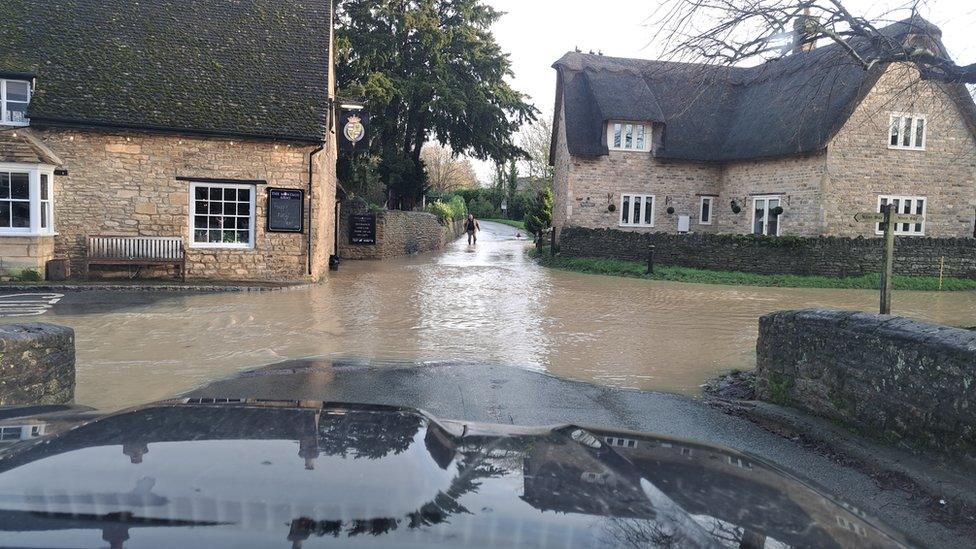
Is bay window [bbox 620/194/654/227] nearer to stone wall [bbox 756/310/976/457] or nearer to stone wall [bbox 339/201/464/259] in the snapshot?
stone wall [bbox 339/201/464/259]

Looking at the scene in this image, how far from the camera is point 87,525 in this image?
179cm

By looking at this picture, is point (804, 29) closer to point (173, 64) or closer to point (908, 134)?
point (173, 64)

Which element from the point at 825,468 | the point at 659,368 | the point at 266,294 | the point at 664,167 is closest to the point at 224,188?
the point at 266,294

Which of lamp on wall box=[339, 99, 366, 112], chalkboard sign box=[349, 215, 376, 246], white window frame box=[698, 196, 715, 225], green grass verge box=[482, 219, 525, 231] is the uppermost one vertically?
lamp on wall box=[339, 99, 366, 112]

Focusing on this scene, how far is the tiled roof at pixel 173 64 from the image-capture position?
17312 mm

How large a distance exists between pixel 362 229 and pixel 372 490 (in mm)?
26953

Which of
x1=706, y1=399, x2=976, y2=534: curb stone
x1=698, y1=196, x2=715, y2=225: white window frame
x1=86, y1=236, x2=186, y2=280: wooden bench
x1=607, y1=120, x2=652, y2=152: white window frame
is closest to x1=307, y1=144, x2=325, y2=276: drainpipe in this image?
x1=86, y1=236, x2=186, y2=280: wooden bench

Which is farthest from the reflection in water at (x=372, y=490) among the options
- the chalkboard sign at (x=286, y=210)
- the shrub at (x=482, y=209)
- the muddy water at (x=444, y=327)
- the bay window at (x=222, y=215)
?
the shrub at (x=482, y=209)

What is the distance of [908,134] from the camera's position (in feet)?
91.8

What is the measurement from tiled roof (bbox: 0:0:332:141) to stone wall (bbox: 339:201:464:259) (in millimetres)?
9454

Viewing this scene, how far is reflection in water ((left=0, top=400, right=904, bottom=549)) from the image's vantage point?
1.85 metres

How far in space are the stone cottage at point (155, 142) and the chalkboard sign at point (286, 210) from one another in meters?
0.03

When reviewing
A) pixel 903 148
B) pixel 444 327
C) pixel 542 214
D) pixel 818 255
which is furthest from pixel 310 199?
pixel 542 214

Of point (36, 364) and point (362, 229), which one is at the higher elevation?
point (362, 229)
